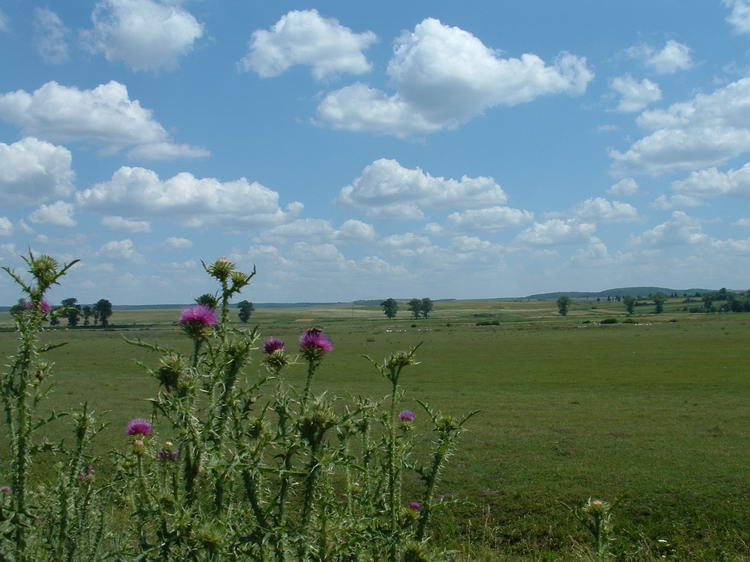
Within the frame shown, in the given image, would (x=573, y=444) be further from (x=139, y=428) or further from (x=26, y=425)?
(x=26, y=425)

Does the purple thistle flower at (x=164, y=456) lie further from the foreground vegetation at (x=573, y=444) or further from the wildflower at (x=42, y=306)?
the wildflower at (x=42, y=306)

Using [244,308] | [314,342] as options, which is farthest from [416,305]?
[314,342]

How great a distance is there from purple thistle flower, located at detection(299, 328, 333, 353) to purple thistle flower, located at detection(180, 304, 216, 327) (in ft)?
2.12

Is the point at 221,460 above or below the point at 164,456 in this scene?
above

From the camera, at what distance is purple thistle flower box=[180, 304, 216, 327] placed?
8.02 feet

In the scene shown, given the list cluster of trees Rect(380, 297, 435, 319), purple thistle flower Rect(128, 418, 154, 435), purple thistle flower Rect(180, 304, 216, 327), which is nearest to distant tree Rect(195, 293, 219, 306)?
purple thistle flower Rect(180, 304, 216, 327)

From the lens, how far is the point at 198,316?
247cm

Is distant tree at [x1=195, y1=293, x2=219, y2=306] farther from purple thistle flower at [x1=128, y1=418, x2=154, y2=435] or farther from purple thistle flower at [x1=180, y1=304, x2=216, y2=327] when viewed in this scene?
purple thistle flower at [x1=128, y1=418, x2=154, y2=435]

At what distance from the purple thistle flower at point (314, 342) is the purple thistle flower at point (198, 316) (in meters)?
0.65

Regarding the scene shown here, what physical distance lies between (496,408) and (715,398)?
7.53 metres

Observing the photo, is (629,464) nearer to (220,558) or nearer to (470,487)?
(470,487)

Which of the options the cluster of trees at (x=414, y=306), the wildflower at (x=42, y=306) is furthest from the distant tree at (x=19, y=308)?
the cluster of trees at (x=414, y=306)

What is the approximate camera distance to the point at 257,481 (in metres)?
2.24

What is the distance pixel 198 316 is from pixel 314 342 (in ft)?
2.50
